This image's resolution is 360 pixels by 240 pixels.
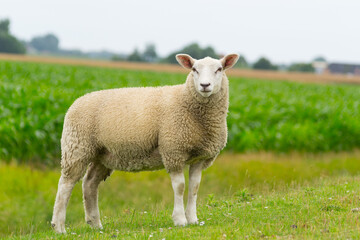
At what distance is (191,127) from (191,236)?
1.49 metres

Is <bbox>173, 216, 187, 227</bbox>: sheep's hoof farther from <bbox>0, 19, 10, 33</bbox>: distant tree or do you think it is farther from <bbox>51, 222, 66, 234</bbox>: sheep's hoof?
<bbox>0, 19, 10, 33</bbox>: distant tree

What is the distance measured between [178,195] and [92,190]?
1.63 metres

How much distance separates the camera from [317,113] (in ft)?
63.3

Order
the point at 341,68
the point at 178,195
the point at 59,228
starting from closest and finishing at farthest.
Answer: the point at 178,195 < the point at 59,228 < the point at 341,68

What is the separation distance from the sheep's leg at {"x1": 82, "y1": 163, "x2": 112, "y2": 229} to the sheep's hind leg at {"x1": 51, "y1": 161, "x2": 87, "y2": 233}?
12.9 inches

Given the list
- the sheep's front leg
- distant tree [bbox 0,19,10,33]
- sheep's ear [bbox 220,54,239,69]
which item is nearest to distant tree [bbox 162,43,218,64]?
sheep's ear [bbox 220,54,239,69]

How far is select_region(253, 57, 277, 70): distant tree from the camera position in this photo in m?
80.8

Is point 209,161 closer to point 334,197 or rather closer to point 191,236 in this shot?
point 191,236

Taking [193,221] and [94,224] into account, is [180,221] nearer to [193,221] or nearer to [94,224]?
[193,221]

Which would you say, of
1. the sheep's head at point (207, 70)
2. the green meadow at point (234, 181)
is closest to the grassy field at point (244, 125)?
the green meadow at point (234, 181)

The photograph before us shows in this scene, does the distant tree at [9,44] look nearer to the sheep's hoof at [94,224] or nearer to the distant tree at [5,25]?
the distant tree at [5,25]

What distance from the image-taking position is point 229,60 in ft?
24.0

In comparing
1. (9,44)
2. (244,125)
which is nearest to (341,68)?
(9,44)

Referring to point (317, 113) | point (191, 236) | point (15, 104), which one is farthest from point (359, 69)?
point (191, 236)
